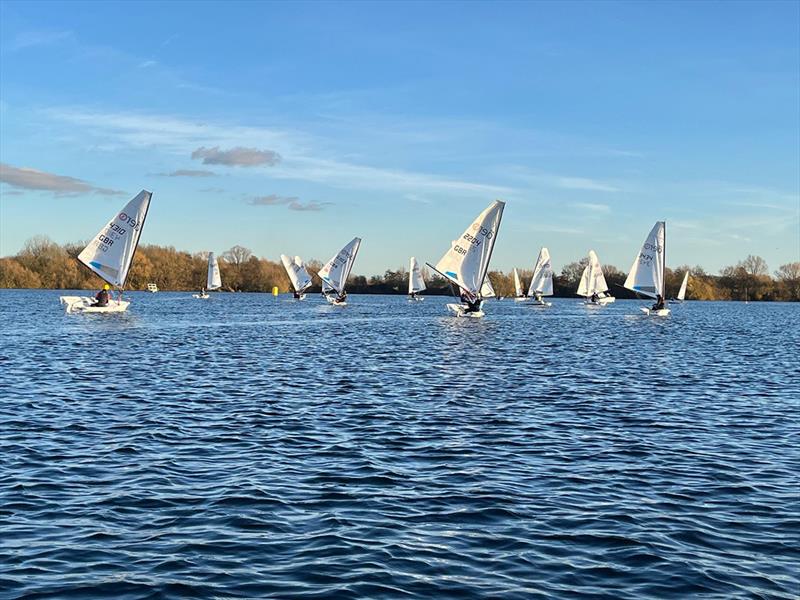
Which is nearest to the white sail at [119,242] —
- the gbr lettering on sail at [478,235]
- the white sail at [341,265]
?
the gbr lettering on sail at [478,235]

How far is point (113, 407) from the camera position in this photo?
22625mm

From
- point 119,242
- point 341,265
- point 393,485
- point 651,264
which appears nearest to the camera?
point 393,485

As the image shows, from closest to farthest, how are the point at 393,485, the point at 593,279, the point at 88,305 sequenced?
the point at 393,485 → the point at 88,305 → the point at 593,279

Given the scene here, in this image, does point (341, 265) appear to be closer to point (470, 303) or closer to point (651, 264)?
point (470, 303)

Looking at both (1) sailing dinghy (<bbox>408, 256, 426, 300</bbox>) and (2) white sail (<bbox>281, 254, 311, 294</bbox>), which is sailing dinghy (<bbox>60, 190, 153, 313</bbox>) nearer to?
(2) white sail (<bbox>281, 254, 311, 294</bbox>)

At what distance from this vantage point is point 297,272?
13838 cm

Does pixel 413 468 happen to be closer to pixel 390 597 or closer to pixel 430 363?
pixel 390 597


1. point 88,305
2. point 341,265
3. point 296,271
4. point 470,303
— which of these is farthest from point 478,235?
point 296,271

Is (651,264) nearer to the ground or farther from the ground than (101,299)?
farther from the ground

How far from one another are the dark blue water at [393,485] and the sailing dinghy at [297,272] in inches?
3985

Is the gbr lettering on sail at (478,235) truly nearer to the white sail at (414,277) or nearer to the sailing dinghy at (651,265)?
the sailing dinghy at (651,265)

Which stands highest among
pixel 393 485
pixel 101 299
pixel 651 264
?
pixel 651 264

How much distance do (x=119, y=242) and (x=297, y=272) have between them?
67.0 meters

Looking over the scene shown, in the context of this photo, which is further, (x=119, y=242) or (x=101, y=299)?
(x=101, y=299)
